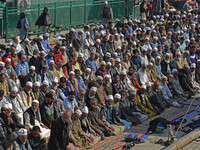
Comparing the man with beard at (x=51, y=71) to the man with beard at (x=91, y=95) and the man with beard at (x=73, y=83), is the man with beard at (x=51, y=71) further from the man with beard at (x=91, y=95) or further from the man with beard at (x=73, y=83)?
the man with beard at (x=91, y=95)

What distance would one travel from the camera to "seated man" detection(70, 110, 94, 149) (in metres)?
10.3

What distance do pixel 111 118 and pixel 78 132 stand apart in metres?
1.50

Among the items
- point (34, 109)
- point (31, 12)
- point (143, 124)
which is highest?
point (31, 12)

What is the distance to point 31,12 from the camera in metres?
18.2

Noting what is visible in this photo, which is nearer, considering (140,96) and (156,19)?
(140,96)

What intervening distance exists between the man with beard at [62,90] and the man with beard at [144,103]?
6.32 feet

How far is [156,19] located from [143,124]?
951 centimetres

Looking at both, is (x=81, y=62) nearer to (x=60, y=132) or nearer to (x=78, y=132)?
(x=78, y=132)

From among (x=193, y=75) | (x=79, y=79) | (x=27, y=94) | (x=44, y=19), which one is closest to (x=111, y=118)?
(x=79, y=79)

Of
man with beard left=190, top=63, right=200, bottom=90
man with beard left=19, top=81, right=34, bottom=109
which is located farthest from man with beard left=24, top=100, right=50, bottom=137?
man with beard left=190, top=63, right=200, bottom=90

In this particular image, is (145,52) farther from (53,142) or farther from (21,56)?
(53,142)

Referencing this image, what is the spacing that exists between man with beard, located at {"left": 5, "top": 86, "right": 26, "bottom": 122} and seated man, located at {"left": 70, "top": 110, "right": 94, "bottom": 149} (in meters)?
1.10

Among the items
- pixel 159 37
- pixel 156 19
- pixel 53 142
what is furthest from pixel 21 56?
pixel 156 19

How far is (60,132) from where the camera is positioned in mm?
9039
